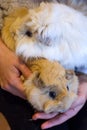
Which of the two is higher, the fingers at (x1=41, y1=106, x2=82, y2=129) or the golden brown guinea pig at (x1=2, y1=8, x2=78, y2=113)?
the golden brown guinea pig at (x1=2, y1=8, x2=78, y2=113)

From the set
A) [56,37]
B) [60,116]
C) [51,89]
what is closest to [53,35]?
[56,37]

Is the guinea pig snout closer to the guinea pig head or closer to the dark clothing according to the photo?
the guinea pig head

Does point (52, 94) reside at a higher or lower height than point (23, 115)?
higher

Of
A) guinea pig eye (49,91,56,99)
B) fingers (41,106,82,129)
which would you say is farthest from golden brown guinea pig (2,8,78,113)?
fingers (41,106,82,129)

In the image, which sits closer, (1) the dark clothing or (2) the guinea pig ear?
(2) the guinea pig ear

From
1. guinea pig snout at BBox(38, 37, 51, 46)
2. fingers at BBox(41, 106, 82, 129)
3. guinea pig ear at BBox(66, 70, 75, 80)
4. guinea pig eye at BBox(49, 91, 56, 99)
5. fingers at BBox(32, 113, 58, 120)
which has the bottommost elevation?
fingers at BBox(41, 106, 82, 129)

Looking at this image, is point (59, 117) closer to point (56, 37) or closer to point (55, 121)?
point (55, 121)

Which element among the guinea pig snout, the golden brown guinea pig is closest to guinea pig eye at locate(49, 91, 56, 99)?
the golden brown guinea pig

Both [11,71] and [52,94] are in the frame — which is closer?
[52,94]
